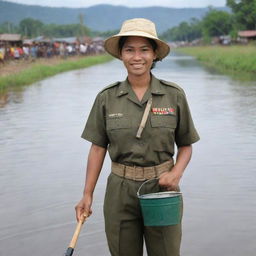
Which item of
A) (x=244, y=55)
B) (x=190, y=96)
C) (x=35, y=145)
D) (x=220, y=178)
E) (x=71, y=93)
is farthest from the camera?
(x=244, y=55)

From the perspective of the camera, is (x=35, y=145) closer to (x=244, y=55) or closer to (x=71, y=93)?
(x=71, y=93)

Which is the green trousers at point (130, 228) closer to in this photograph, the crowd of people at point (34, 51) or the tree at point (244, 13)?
the crowd of people at point (34, 51)

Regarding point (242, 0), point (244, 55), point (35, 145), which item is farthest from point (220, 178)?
point (242, 0)

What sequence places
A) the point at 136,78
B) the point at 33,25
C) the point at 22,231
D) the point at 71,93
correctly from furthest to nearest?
1. the point at 33,25
2. the point at 71,93
3. the point at 22,231
4. the point at 136,78

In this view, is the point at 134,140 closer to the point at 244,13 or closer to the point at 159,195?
the point at 159,195

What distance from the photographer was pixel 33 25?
5974 inches

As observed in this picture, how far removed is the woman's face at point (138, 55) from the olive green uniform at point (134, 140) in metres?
0.09

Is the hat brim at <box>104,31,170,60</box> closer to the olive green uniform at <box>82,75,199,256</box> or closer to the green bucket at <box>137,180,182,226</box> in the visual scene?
the olive green uniform at <box>82,75,199,256</box>

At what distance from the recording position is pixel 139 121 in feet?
8.89

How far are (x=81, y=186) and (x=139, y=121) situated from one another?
3.65 metres

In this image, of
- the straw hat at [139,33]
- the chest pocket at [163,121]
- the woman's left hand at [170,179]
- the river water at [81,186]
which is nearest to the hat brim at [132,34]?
the straw hat at [139,33]

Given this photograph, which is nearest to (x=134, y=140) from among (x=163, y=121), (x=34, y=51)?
(x=163, y=121)

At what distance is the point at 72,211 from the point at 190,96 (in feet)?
33.0

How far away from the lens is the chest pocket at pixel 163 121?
270 cm
